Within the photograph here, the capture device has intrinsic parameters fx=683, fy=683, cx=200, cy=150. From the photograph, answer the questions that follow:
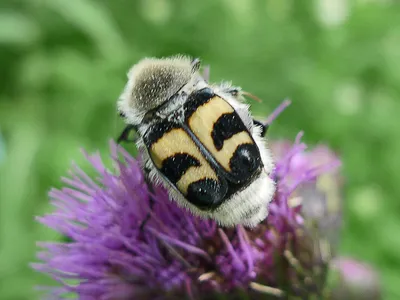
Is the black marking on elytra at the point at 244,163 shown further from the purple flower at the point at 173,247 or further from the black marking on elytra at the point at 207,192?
the purple flower at the point at 173,247

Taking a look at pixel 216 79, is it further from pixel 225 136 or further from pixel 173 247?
pixel 225 136

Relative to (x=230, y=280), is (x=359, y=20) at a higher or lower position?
higher

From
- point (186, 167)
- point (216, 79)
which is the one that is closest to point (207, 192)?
point (186, 167)

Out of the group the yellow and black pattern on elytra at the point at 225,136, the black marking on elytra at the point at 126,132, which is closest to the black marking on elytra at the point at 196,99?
the yellow and black pattern on elytra at the point at 225,136

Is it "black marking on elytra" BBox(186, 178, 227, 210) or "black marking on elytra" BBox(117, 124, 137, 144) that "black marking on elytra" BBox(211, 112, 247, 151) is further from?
"black marking on elytra" BBox(117, 124, 137, 144)

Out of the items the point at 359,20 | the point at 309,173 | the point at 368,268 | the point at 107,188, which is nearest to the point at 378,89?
the point at 359,20

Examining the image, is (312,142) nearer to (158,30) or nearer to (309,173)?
(158,30)
